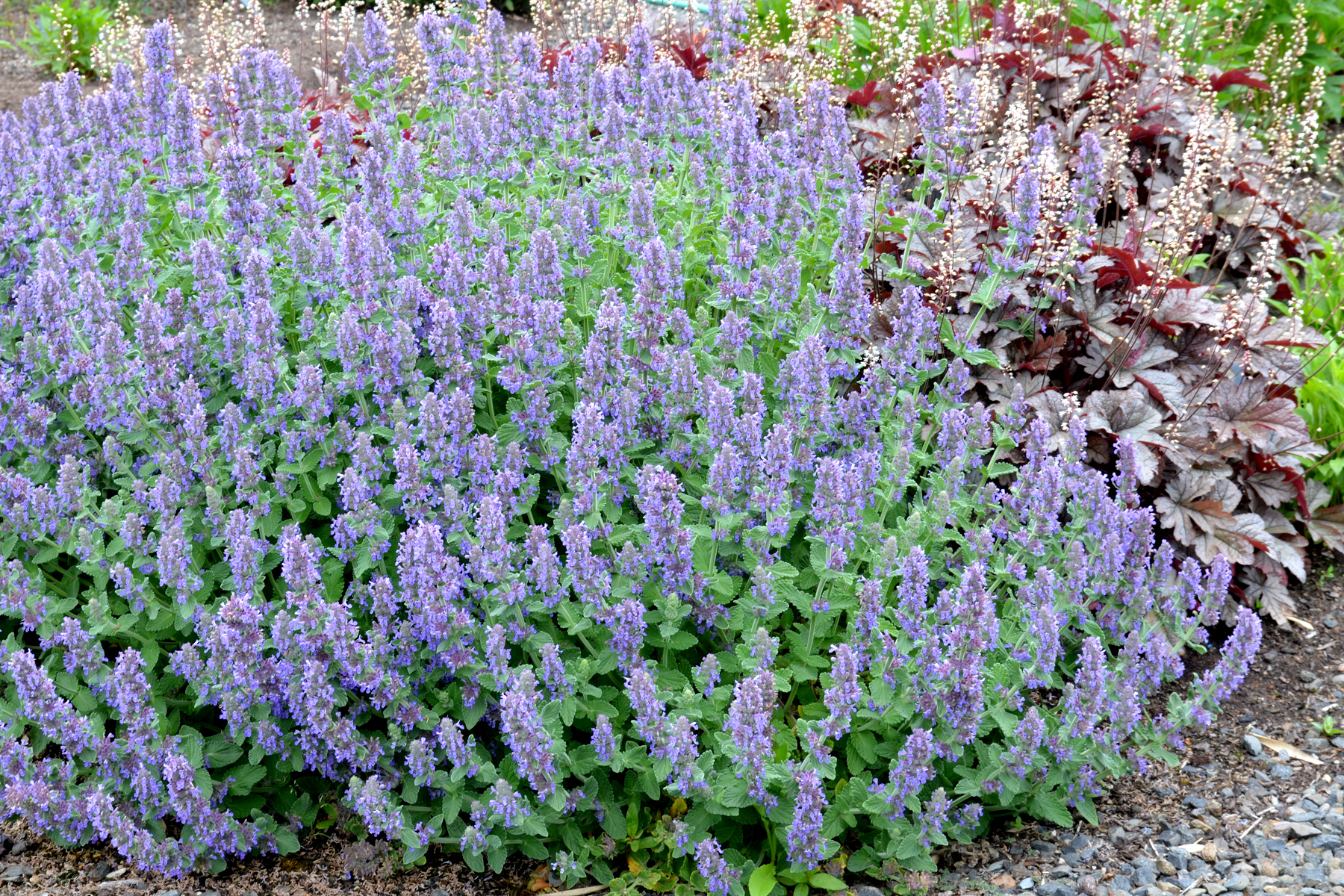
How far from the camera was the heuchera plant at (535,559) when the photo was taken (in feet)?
10.4

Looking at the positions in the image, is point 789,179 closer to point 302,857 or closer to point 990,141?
point 990,141

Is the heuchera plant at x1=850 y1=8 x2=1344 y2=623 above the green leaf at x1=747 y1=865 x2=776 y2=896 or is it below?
above

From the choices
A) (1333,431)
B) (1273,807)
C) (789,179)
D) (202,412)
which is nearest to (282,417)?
(202,412)

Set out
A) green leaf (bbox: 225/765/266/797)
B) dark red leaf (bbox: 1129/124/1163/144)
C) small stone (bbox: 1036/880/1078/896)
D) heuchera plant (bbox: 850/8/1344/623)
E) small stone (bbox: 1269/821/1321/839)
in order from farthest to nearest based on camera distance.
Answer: dark red leaf (bbox: 1129/124/1163/144), heuchera plant (bbox: 850/8/1344/623), small stone (bbox: 1269/821/1321/839), green leaf (bbox: 225/765/266/797), small stone (bbox: 1036/880/1078/896)

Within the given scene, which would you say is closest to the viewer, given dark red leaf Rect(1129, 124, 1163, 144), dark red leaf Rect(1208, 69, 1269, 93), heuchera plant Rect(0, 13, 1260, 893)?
heuchera plant Rect(0, 13, 1260, 893)

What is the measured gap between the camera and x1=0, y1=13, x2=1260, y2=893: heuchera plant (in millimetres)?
3162

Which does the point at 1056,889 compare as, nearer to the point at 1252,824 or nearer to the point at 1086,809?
the point at 1086,809

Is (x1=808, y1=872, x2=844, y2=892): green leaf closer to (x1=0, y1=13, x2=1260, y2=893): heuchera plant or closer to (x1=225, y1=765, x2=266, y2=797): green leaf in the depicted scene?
(x1=0, y1=13, x2=1260, y2=893): heuchera plant

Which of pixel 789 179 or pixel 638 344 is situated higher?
pixel 789 179

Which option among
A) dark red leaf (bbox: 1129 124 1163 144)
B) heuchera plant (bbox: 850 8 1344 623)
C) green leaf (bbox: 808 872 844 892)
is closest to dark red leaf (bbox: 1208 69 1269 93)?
dark red leaf (bbox: 1129 124 1163 144)

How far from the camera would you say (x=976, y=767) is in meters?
3.64

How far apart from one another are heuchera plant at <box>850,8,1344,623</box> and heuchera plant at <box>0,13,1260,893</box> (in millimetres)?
627

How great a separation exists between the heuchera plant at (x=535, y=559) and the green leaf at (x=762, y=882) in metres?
0.01

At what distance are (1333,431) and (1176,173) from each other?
179cm
